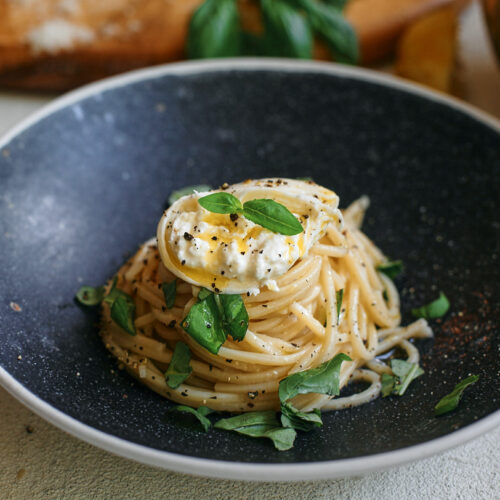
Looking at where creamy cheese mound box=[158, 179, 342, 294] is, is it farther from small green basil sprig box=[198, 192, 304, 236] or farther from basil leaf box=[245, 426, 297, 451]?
basil leaf box=[245, 426, 297, 451]

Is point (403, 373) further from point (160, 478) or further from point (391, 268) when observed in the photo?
point (160, 478)

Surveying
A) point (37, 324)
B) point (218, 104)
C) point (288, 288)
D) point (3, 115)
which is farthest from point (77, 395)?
point (3, 115)

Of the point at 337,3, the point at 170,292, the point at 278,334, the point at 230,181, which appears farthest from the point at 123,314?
the point at 337,3

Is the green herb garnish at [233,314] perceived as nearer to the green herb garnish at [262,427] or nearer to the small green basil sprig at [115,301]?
the green herb garnish at [262,427]

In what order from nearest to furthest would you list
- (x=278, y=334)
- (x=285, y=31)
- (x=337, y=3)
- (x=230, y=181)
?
(x=278, y=334), (x=230, y=181), (x=285, y=31), (x=337, y=3)

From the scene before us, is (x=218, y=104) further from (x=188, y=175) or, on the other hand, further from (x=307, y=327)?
(x=307, y=327)

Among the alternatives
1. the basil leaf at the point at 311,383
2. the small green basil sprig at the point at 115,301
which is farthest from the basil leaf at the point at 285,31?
the basil leaf at the point at 311,383
